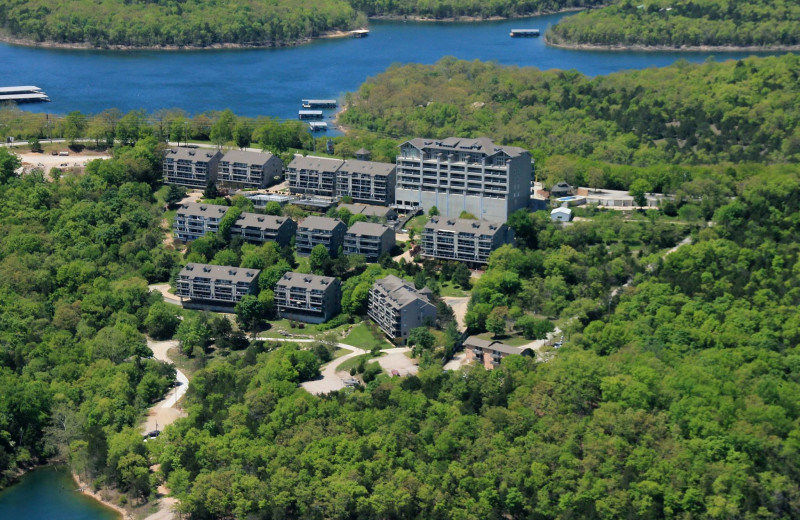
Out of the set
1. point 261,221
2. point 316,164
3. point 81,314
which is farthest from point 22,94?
point 81,314

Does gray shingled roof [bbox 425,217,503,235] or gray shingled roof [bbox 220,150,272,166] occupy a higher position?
gray shingled roof [bbox 220,150,272,166]

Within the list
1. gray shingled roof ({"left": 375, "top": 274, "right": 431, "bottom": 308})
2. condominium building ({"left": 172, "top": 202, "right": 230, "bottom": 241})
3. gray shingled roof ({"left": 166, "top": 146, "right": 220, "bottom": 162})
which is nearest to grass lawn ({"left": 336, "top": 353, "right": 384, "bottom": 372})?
gray shingled roof ({"left": 375, "top": 274, "right": 431, "bottom": 308})

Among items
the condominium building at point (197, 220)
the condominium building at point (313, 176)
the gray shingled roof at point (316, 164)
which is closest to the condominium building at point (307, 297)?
the condominium building at point (197, 220)

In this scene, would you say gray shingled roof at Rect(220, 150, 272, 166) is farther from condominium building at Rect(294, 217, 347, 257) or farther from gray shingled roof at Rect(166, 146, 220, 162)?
condominium building at Rect(294, 217, 347, 257)

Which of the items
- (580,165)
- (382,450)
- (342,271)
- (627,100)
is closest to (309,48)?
(627,100)

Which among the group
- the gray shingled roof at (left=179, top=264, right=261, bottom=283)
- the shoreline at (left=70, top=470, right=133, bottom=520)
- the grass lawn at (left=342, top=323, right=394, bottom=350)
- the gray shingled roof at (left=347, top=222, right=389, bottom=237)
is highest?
the gray shingled roof at (left=347, top=222, right=389, bottom=237)

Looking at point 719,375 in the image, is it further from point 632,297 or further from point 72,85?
point 72,85
